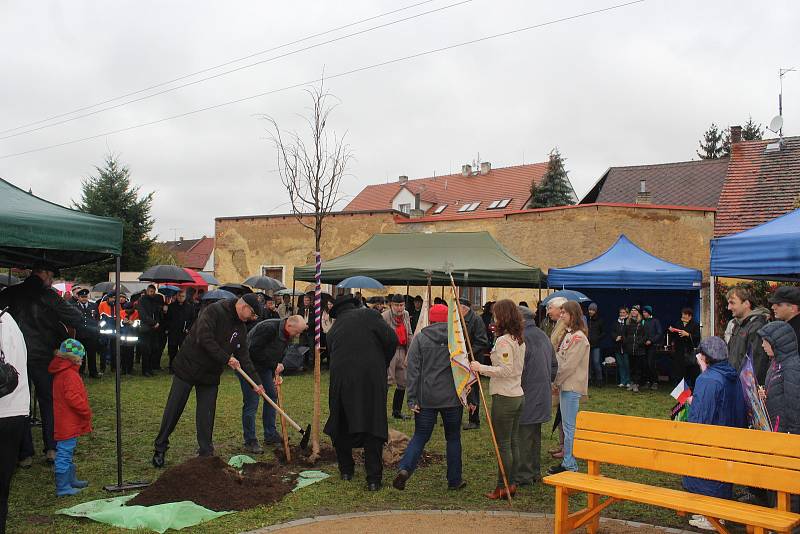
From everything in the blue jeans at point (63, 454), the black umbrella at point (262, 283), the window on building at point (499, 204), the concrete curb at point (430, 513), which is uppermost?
the window on building at point (499, 204)

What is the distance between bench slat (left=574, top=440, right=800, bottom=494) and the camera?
4312mm

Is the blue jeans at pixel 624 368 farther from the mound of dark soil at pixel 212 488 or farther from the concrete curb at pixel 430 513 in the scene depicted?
the mound of dark soil at pixel 212 488

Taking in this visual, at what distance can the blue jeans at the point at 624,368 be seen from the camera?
1395cm

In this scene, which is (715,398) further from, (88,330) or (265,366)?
(88,330)

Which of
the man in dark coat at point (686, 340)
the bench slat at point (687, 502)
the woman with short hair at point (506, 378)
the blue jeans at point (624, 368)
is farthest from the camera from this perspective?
the blue jeans at point (624, 368)

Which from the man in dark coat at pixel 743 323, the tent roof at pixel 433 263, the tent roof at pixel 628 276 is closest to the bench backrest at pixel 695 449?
the man in dark coat at pixel 743 323

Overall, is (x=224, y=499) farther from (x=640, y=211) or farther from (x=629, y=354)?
(x=640, y=211)

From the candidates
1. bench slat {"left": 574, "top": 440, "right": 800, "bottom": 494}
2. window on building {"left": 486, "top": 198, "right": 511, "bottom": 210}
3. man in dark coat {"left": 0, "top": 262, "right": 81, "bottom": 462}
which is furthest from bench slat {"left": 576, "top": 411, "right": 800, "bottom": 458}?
window on building {"left": 486, "top": 198, "right": 511, "bottom": 210}

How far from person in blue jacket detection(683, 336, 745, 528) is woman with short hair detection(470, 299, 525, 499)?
1.44 meters

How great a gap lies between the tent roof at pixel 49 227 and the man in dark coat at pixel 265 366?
2004 millimetres

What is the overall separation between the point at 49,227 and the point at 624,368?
11.3 m

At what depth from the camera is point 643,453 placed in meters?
4.96

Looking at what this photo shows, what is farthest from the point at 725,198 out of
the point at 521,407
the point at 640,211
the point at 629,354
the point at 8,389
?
the point at 8,389

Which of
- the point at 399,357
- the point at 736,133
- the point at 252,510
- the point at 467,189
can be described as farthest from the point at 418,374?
the point at 467,189
